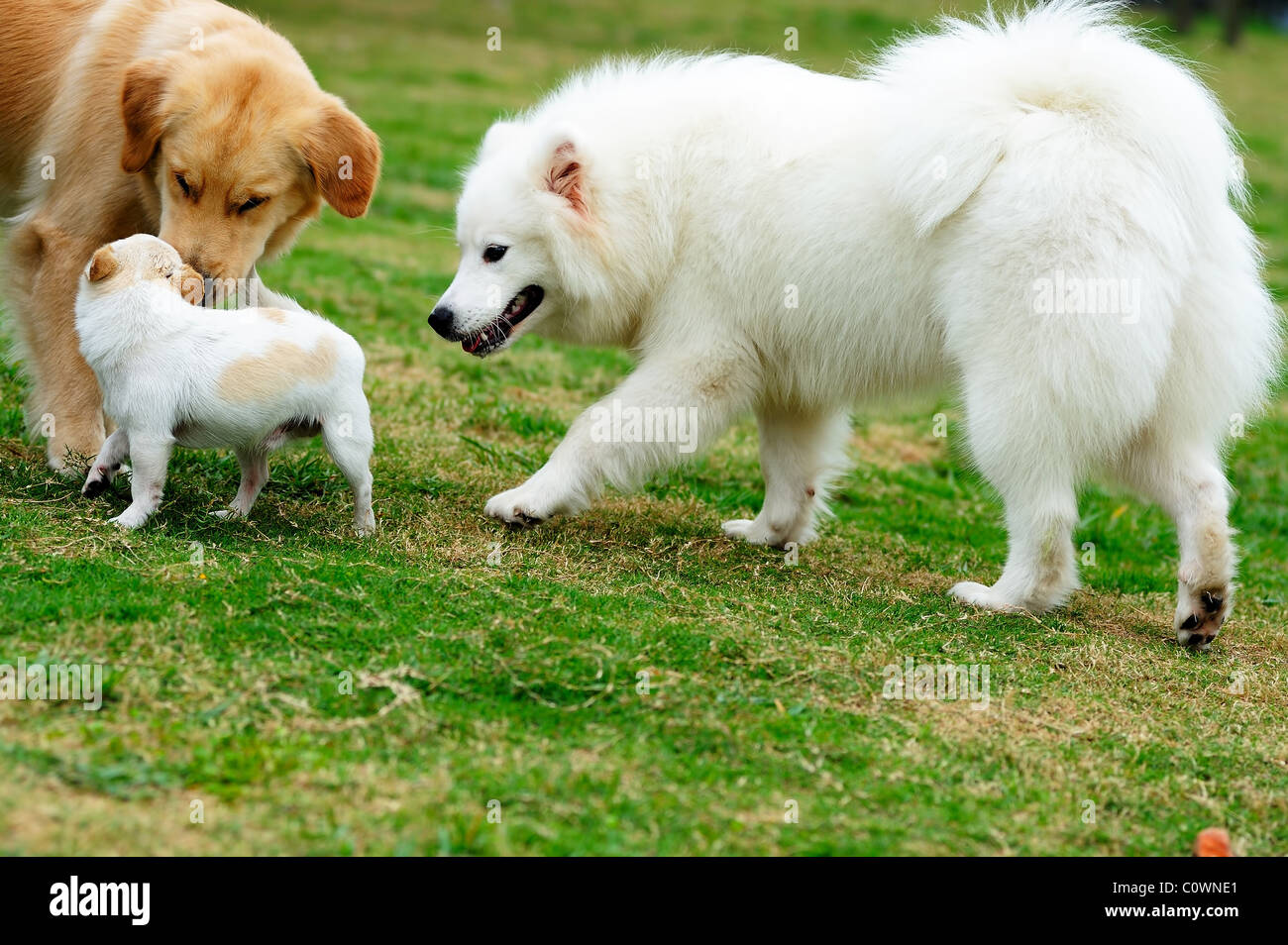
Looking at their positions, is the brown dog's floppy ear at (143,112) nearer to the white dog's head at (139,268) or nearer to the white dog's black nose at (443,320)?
the white dog's head at (139,268)

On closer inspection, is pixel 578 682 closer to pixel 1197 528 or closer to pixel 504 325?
pixel 504 325

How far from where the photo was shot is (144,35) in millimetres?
5340

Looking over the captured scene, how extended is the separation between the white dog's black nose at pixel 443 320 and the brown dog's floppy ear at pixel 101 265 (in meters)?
1.29

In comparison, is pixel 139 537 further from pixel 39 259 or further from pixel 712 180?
pixel 712 180

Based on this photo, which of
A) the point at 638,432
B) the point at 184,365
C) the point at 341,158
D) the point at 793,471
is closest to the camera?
the point at 184,365

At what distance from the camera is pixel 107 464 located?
4.80 meters

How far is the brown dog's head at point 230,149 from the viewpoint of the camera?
4922 mm

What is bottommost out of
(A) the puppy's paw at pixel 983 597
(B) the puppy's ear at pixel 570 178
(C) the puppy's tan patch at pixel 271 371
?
(A) the puppy's paw at pixel 983 597

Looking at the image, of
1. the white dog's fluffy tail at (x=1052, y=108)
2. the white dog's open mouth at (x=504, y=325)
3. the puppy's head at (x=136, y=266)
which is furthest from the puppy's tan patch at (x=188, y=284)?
the white dog's fluffy tail at (x=1052, y=108)

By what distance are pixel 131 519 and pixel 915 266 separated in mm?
2960

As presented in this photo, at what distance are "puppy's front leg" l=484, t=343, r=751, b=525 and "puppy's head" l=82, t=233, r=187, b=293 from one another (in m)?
1.47

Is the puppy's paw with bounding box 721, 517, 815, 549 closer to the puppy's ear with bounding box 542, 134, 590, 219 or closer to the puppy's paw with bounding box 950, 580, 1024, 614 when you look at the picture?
the puppy's paw with bounding box 950, 580, 1024, 614

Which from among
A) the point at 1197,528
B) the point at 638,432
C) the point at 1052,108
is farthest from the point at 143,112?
Result: the point at 1197,528

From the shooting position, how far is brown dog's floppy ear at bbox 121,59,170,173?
16.1 ft
